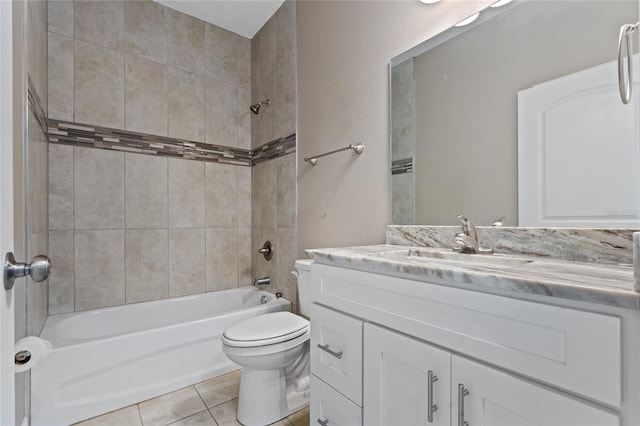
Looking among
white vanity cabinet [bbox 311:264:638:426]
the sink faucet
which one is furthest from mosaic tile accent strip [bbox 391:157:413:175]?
white vanity cabinet [bbox 311:264:638:426]

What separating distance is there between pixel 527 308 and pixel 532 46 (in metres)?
0.96

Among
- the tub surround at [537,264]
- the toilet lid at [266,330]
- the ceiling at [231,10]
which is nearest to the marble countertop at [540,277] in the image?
the tub surround at [537,264]

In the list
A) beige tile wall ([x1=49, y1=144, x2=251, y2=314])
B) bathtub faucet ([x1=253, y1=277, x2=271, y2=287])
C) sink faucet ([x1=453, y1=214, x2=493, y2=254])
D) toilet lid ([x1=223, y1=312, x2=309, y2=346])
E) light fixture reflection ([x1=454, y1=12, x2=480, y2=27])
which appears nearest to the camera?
sink faucet ([x1=453, y1=214, x2=493, y2=254])

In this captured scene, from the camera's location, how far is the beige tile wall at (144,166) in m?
2.02

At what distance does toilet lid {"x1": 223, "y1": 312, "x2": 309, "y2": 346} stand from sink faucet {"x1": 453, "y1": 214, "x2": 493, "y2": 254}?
2.97 ft

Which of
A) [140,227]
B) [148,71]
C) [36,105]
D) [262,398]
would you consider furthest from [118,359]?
[148,71]

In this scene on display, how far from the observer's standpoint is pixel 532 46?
41.5 inches

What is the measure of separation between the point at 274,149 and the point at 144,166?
999mm

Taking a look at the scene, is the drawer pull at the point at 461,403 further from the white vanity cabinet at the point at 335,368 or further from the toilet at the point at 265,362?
the toilet at the point at 265,362

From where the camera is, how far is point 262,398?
4.96ft

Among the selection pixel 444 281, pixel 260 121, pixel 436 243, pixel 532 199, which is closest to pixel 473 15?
pixel 532 199

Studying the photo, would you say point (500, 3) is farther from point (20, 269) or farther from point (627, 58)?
point (20, 269)

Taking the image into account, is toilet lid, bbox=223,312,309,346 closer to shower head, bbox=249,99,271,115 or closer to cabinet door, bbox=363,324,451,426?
cabinet door, bbox=363,324,451,426

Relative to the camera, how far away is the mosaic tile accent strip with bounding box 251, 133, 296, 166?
2289 millimetres
